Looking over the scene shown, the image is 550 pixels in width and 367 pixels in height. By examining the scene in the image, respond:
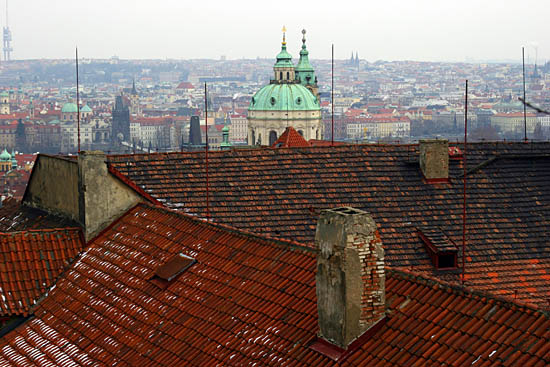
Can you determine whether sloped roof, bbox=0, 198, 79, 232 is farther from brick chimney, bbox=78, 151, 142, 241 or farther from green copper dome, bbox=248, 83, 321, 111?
green copper dome, bbox=248, 83, 321, 111

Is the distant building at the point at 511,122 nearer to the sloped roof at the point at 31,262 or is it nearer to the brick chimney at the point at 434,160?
the brick chimney at the point at 434,160

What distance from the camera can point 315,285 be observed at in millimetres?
10258

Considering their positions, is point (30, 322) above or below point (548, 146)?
below

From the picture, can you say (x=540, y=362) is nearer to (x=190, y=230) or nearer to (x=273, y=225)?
(x=190, y=230)

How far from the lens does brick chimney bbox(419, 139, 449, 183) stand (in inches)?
690

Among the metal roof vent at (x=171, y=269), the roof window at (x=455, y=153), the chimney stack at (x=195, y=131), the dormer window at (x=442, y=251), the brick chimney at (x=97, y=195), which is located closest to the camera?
the metal roof vent at (x=171, y=269)

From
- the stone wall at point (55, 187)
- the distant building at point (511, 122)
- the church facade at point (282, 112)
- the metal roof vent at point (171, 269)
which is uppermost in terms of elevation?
the stone wall at point (55, 187)

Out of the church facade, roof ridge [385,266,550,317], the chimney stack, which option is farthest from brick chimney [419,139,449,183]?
the chimney stack

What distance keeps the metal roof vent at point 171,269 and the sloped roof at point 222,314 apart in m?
0.08

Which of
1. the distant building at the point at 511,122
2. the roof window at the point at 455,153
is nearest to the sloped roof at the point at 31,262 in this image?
the roof window at the point at 455,153

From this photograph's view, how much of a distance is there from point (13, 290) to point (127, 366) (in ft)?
11.1

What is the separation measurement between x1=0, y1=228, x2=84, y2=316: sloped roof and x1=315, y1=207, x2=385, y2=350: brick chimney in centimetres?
553

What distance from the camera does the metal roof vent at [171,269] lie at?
12332 mm

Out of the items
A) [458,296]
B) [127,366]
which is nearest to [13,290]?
[127,366]
